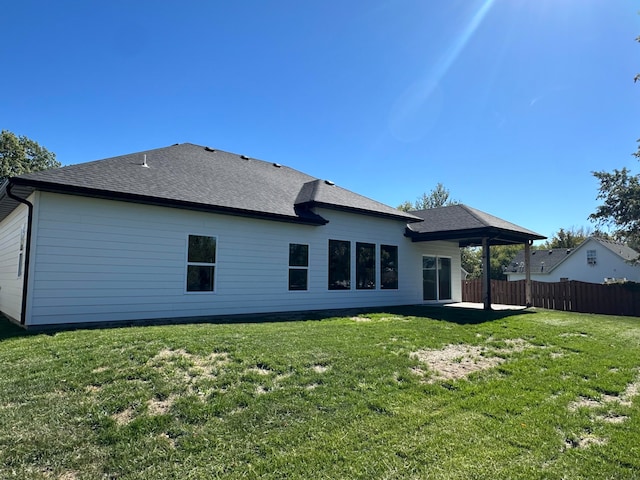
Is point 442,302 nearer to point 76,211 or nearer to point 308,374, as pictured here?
point 308,374

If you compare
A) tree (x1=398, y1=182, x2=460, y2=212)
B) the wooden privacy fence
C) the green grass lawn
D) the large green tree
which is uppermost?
tree (x1=398, y1=182, x2=460, y2=212)

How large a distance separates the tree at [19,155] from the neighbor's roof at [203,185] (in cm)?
2935

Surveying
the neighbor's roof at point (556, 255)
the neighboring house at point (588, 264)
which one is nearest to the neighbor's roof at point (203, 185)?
the neighboring house at point (588, 264)

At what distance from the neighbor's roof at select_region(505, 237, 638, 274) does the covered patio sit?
22281mm

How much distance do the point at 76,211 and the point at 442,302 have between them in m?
13.8

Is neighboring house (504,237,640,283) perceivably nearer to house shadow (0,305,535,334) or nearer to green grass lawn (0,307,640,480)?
house shadow (0,305,535,334)

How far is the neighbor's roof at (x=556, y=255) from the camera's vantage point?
32.2m

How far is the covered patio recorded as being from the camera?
13.4 meters

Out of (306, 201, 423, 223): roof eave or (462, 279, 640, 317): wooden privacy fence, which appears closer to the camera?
(306, 201, 423, 223): roof eave

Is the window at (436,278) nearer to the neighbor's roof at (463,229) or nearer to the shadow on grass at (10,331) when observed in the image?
the neighbor's roof at (463,229)

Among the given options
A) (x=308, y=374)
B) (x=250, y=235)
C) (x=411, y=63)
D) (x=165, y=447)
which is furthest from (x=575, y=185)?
(x=165, y=447)

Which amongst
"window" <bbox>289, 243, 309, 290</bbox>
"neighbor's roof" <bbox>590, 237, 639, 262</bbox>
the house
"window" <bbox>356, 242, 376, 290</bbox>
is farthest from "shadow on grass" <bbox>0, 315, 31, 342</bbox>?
"neighbor's roof" <bbox>590, 237, 639, 262</bbox>

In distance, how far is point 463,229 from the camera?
1341cm

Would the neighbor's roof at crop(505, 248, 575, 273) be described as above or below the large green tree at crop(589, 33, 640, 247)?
below
